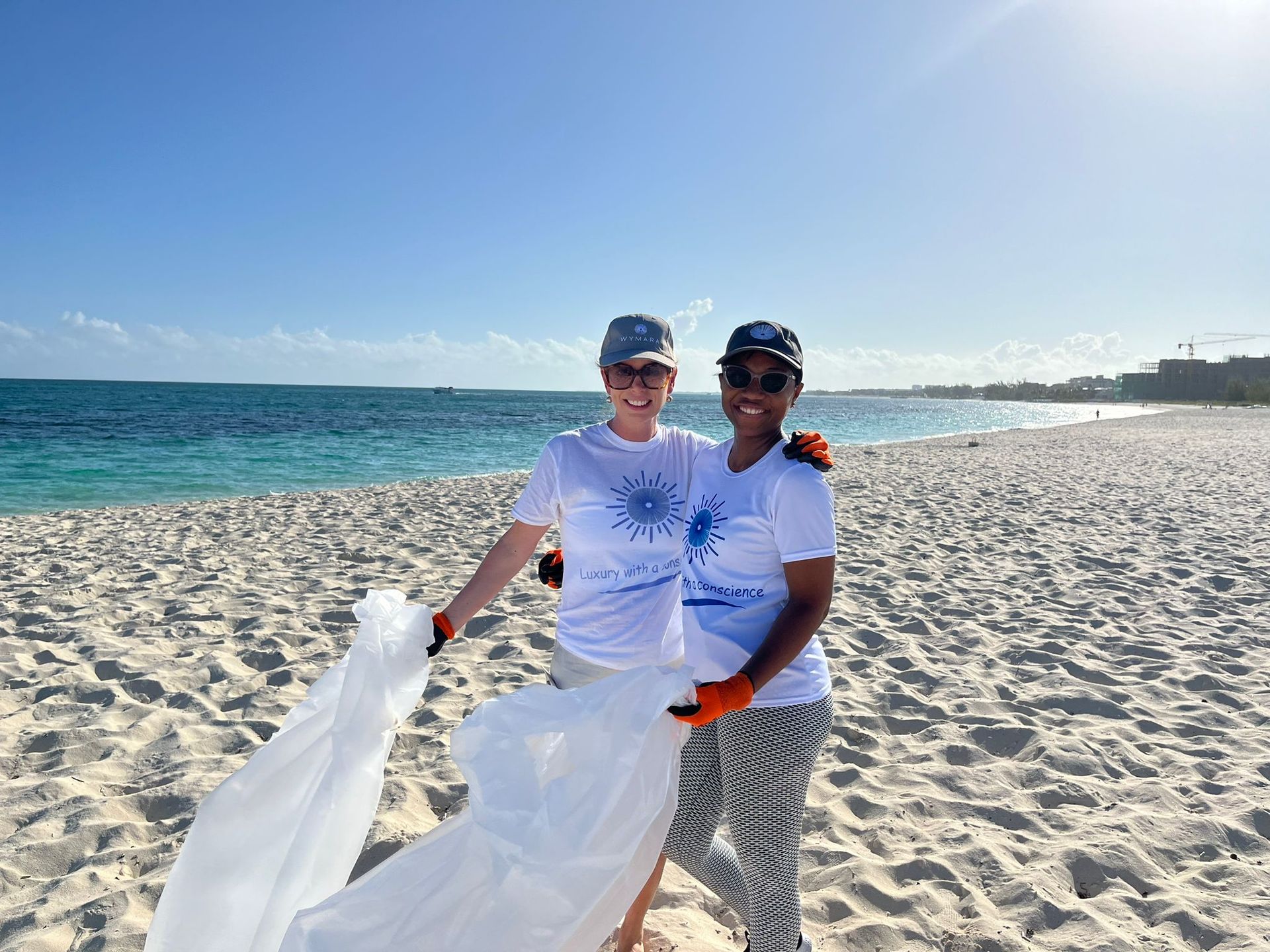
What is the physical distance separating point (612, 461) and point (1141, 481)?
12803 millimetres

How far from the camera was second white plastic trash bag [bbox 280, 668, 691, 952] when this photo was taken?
1.38 metres

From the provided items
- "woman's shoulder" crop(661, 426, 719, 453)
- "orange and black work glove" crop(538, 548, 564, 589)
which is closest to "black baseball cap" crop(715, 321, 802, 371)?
"woman's shoulder" crop(661, 426, 719, 453)

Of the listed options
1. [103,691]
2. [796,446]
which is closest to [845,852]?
[796,446]

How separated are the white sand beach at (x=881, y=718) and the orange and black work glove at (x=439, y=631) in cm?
99

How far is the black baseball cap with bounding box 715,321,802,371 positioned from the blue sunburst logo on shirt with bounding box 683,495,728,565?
0.34 m

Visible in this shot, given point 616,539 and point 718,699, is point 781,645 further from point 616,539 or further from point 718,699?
point 616,539

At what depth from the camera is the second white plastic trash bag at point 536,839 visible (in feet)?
4.54

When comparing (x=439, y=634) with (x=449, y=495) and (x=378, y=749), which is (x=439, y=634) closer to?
(x=378, y=749)

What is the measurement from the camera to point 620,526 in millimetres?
2049

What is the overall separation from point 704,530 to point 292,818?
1.17 metres

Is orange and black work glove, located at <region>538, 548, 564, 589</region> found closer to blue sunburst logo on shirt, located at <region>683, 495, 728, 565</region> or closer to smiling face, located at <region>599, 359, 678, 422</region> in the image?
smiling face, located at <region>599, 359, 678, 422</region>

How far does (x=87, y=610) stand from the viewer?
4.98 meters

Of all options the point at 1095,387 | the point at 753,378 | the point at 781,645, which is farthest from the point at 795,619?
the point at 1095,387

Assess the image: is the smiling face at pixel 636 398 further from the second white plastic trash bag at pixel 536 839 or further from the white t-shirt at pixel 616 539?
the second white plastic trash bag at pixel 536 839
